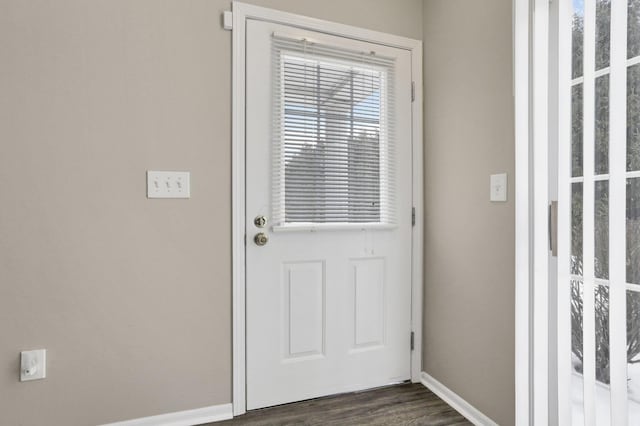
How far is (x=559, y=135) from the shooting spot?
55.3 inches

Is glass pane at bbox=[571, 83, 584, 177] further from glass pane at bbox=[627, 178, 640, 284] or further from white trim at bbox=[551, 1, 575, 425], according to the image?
glass pane at bbox=[627, 178, 640, 284]

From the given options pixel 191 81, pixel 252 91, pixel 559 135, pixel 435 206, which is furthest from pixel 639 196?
pixel 191 81

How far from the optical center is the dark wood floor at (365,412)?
1.79m

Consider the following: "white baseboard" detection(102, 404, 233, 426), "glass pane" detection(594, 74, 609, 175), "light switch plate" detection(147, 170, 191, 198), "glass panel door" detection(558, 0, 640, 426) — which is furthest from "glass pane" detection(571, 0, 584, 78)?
"white baseboard" detection(102, 404, 233, 426)

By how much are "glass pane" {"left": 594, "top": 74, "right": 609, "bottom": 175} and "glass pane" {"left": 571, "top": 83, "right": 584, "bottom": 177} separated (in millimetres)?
82

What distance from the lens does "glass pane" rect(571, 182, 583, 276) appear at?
4.49 ft

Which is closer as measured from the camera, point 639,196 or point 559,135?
point 639,196

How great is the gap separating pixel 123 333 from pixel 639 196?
2.06 meters

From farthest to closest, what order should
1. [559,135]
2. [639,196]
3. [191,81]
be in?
[191,81] → [559,135] → [639,196]

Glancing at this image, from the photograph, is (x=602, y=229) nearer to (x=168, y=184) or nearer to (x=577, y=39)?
(x=577, y=39)

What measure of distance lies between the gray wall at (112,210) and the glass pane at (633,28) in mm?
1480

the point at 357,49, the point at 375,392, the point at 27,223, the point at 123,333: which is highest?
the point at 357,49

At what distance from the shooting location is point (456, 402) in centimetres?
193

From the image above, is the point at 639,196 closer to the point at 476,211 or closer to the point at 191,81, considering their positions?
the point at 476,211
